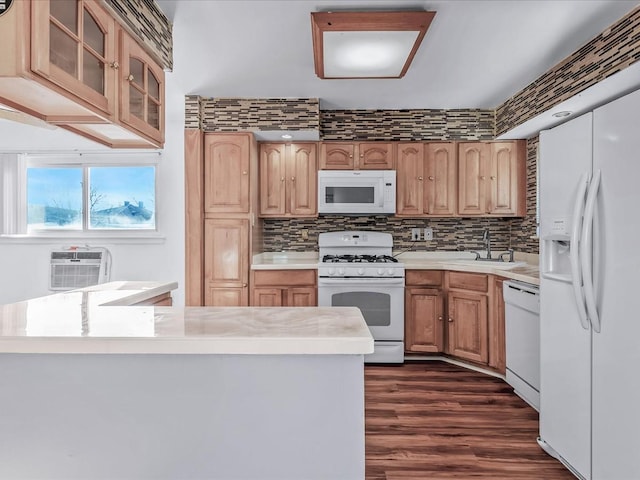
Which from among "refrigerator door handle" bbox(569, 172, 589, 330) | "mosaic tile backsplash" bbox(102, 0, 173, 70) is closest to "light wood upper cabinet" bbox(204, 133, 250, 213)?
"mosaic tile backsplash" bbox(102, 0, 173, 70)

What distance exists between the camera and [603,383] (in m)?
1.77

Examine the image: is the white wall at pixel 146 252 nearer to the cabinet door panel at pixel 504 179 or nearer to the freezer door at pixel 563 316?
the cabinet door panel at pixel 504 179

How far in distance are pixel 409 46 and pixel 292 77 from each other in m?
1.02

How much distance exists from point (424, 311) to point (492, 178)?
56.7 inches

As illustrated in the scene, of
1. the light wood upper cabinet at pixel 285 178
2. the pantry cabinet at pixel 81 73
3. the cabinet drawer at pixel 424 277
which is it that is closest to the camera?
the pantry cabinet at pixel 81 73

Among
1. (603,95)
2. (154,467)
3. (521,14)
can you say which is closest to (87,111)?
(154,467)

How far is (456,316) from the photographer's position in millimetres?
3693

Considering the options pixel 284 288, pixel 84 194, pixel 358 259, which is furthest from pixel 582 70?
pixel 84 194

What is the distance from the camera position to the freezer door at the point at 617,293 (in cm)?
160

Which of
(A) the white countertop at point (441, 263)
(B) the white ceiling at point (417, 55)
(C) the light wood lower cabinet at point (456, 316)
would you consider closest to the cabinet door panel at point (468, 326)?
(C) the light wood lower cabinet at point (456, 316)

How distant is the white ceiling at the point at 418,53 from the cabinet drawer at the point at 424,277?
155 centimetres

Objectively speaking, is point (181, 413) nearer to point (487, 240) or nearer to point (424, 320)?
point (424, 320)

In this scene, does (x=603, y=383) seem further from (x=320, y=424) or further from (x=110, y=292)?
(x=110, y=292)

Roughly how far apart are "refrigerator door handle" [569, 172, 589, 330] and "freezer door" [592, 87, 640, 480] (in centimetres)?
7
